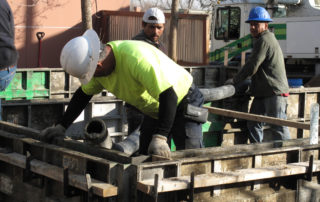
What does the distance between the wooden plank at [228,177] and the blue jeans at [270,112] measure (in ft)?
9.58

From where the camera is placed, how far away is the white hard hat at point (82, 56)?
4793 mm

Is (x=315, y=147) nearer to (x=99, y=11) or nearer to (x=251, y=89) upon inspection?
(x=251, y=89)

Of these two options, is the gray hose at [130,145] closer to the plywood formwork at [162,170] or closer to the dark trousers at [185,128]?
the dark trousers at [185,128]

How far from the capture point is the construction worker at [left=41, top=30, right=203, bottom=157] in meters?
4.62

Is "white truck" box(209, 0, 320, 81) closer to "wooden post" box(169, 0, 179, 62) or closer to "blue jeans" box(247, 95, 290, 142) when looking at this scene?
"wooden post" box(169, 0, 179, 62)

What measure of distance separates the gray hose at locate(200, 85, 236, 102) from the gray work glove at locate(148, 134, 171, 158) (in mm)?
3414

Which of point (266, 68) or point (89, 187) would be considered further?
point (266, 68)

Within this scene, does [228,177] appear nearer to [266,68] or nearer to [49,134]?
[49,134]

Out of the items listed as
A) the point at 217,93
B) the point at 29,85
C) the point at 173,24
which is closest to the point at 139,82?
the point at 217,93

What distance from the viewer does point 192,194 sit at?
4.12 meters

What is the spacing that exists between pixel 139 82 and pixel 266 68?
354cm

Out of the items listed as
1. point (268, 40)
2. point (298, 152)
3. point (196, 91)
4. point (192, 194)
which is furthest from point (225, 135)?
point (192, 194)

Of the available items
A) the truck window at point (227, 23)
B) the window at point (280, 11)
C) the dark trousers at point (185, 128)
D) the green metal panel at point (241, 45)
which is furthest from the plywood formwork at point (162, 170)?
the truck window at point (227, 23)

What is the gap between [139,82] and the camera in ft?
16.2
